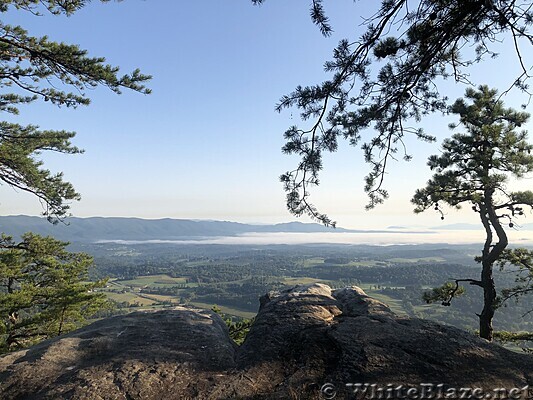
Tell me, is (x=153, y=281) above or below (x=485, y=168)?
below

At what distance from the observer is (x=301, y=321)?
6.60m

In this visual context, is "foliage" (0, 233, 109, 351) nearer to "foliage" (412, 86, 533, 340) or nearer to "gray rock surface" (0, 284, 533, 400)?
"gray rock surface" (0, 284, 533, 400)

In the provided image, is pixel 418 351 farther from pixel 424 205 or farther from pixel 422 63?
pixel 424 205

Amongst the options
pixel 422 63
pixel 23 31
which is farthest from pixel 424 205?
pixel 23 31

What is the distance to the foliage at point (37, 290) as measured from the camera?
54.6 ft

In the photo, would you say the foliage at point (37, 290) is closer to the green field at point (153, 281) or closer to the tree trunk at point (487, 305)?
the tree trunk at point (487, 305)

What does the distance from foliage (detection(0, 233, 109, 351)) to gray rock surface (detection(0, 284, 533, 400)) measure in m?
13.4

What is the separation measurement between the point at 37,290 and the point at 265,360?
58.0 feet

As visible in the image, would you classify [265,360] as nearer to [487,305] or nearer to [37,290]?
[487,305]

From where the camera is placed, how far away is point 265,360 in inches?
215

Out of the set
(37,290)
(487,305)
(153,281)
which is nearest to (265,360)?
(487,305)

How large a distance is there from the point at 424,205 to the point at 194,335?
1076 cm

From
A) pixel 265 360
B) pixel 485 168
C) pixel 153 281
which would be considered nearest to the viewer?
pixel 265 360

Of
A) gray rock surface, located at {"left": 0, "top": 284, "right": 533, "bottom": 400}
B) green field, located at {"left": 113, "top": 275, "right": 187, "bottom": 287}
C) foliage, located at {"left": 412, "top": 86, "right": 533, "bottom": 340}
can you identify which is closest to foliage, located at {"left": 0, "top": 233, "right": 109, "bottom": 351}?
gray rock surface, located at {"left": 0, "top": 284, "right": 533, "bottom": 400}
